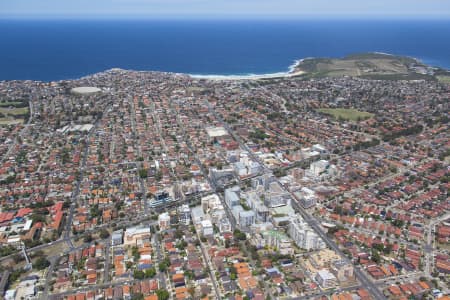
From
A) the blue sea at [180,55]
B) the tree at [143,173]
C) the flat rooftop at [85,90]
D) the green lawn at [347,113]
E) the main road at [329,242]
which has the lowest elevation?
the main road at [329,242]

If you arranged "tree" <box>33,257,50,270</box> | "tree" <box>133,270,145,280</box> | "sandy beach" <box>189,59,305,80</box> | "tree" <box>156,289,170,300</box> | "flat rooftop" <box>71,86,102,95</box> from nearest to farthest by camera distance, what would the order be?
"tree" <box>156,289,170,300</box>
"tree" <box>133,270,145,280</box>
"tree" <box>33,257,50,270</box>
"flat rooftop" <box>71,86,102,95</box>
"sandy beach" <box>189,59,305,80</box>

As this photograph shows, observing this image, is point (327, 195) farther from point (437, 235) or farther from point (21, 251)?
point (21, 251)

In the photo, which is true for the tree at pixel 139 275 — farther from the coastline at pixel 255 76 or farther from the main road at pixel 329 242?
the coastline at pixel 255 76

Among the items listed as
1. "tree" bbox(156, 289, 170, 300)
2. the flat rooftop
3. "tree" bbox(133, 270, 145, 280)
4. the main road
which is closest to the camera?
"tree" bbox(156, 289, 170, 300)

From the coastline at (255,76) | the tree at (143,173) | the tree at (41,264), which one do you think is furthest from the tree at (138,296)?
the coastline at (255,76)

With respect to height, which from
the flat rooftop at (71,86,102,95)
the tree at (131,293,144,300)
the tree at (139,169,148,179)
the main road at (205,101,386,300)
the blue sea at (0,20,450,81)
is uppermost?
the blue sea at (0,20,450,81)

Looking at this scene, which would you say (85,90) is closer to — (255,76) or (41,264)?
(255,76)

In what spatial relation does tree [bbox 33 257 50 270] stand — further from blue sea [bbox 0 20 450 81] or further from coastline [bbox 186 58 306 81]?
blue sea [bbox 0 20 450 81]

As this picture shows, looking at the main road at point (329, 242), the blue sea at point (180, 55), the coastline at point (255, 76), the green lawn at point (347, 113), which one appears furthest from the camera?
the blue sea at point (180, 55)

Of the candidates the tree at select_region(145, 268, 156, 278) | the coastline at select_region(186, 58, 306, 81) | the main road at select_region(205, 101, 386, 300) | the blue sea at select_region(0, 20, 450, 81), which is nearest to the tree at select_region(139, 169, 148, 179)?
the main road at select_region(205, 101, 386, 300)
